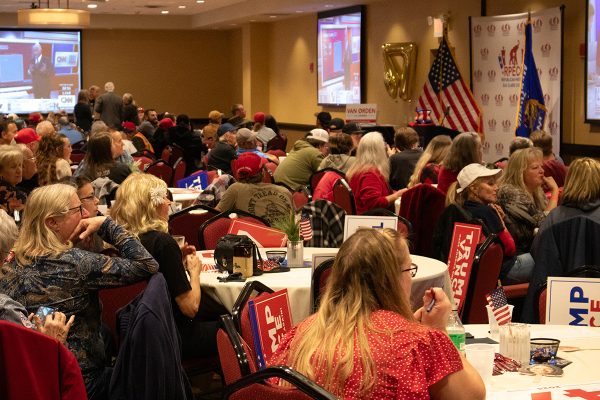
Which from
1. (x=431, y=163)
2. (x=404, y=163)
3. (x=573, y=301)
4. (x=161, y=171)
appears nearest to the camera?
(x=573, y=301)

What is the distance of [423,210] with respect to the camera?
21.4ft

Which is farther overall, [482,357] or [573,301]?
[573,301]

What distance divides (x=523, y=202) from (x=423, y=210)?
0.68 m

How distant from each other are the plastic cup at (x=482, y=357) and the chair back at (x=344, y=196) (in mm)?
4467

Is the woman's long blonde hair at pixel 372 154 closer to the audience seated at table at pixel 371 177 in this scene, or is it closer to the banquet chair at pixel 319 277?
the audience seated at table at pixel 371 177

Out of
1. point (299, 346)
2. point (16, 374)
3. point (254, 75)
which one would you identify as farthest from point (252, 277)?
point (254, 75)

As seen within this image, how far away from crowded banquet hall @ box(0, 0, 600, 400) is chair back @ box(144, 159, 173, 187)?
26mm

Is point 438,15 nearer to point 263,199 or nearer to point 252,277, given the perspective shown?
point 263,199

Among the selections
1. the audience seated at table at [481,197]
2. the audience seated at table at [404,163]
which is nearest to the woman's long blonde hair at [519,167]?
the audience seated at table at [481,197]

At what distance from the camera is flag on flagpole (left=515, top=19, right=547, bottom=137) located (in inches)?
458

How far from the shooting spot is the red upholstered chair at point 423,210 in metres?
6.50

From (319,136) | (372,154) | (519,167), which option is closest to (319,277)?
(519,167)

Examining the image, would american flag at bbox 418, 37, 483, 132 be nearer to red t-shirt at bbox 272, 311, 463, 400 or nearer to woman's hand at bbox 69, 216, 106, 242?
woman's hand at bbox 69, 216, 106, 242

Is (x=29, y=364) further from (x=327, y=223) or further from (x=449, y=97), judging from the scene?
(x=449, y=97)
